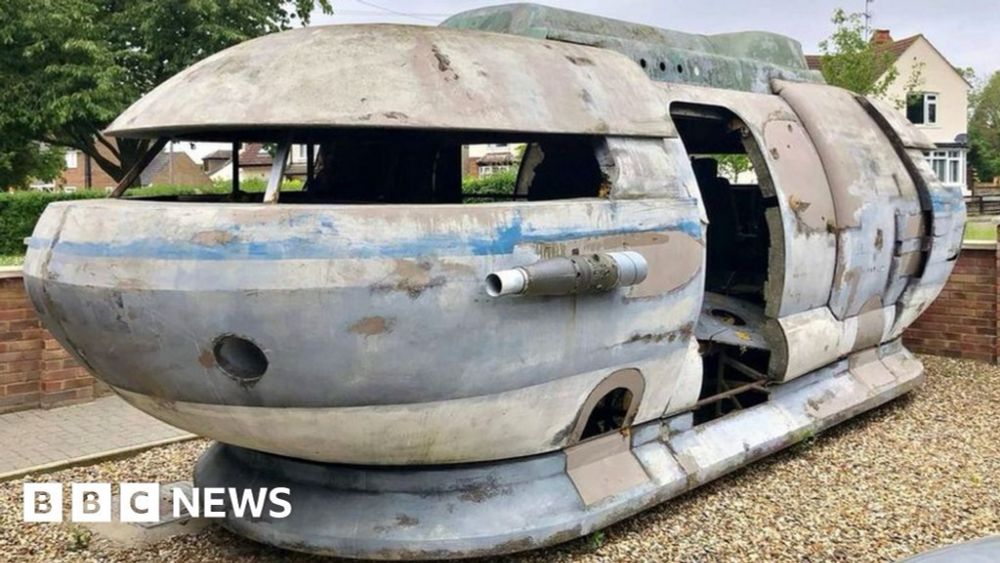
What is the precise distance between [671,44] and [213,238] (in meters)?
3.45

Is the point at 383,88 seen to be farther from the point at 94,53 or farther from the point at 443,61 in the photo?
the point at 94,53

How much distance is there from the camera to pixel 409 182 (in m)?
5.73

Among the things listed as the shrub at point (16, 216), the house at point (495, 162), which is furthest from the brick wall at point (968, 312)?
the house at point (495, 162)

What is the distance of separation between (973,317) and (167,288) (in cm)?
856

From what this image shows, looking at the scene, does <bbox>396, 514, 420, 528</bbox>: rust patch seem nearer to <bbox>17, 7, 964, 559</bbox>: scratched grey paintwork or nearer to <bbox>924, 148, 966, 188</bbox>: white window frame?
<bbox>17, 7, 964, 559</bbox>: scratched grey paintwork

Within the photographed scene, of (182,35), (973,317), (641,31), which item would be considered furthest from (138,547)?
(182,35)

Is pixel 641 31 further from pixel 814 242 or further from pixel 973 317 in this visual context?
pixel 973 317

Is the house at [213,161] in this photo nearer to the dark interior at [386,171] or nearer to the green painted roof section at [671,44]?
the green painted roof section at [671,44]

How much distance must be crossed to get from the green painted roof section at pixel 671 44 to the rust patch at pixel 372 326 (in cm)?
206

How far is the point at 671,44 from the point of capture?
5.95m

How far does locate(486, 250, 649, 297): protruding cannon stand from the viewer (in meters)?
3.80

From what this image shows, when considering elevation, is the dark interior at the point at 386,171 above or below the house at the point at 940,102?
below

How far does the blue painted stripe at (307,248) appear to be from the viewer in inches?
142

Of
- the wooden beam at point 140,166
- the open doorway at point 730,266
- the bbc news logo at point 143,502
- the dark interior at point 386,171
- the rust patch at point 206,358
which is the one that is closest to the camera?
the rust patch at point 206,358
